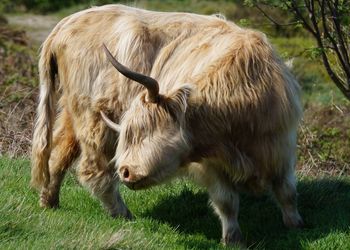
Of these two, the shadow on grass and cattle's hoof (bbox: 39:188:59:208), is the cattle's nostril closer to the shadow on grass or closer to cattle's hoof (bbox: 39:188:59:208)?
the shadow on grass

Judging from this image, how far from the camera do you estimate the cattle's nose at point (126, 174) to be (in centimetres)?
609

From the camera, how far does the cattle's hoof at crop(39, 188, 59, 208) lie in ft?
23.5

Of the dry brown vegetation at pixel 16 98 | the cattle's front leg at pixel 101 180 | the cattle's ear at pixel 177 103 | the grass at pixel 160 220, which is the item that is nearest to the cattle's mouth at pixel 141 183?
the grass at pixel 160 220

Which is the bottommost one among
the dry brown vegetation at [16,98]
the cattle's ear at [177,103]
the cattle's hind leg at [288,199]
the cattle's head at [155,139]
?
the dry brown vegetation at [16,98]

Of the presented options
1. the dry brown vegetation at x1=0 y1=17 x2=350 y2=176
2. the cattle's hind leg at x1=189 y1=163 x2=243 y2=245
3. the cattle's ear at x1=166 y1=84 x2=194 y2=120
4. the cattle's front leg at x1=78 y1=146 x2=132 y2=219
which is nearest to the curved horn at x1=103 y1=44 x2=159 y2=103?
the cattle's ear at x1=166 y1=84 x2=194 y2=120

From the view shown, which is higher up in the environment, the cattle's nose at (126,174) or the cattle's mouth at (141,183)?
the cattle's nose at (126,174)

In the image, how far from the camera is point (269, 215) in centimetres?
732

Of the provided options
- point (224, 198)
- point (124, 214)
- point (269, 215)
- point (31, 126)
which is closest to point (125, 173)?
point (224, 198)

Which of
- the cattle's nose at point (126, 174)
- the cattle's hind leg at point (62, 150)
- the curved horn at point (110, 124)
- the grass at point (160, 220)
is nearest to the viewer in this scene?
the grass at point (160, 220)

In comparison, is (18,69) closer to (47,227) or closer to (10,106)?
(10,106)

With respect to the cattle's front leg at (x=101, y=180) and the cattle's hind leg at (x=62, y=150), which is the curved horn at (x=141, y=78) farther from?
the cattle's hind leg at (x=62, y=150)

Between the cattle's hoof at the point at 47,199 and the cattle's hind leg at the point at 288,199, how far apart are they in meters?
1.90

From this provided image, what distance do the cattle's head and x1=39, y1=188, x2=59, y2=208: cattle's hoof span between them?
121cm

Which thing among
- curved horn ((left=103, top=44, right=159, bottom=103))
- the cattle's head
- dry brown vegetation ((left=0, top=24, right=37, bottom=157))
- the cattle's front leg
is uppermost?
curved horn ((left=103, top=44, right=159, bottom=103))
